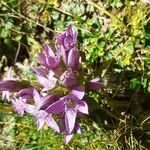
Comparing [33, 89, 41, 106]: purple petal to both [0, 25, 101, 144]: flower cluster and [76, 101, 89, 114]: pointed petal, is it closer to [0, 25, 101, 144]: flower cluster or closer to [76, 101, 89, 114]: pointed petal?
[0, 25, 101, 144]: flower cluster

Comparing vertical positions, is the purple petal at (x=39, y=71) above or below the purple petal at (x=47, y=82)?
above

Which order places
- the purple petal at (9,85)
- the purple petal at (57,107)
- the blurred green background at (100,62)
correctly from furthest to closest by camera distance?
the blurred green background at (100,62) < the purple petal at (9,85) < the purple petal at (57,107)

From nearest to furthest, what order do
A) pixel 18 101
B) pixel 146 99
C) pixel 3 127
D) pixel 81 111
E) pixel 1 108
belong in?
pixel 81 111, pixel 18 101, pixel 146 99, pixel 1 108, pixel 3 127

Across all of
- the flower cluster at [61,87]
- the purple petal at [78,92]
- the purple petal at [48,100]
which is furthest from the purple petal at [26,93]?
the purple petal at [78,92]

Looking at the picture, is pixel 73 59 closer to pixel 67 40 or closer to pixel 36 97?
pixel 67 40

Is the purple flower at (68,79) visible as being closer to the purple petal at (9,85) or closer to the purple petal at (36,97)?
the purple petal at (36,97)

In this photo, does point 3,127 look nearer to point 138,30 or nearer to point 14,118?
point 14,118

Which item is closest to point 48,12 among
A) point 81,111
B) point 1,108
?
point 1,108
